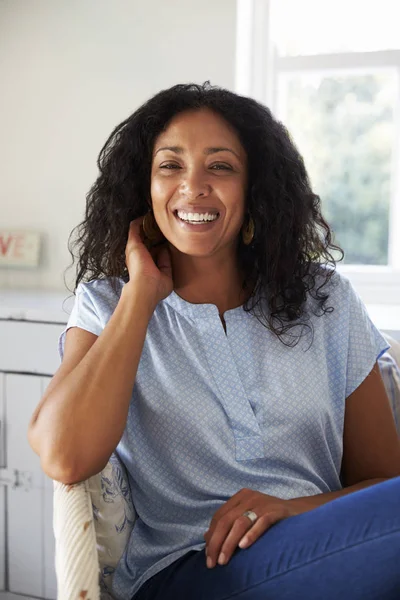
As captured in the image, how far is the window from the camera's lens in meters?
2.18

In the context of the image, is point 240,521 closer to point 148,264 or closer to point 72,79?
point 148,264

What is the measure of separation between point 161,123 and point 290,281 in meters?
0.39

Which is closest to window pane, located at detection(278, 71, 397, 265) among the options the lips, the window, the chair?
the window

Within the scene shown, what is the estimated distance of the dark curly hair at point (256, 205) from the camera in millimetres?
1382

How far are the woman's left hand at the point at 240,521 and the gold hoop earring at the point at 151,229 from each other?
21.3 inches

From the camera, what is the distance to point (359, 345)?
136 centimetres

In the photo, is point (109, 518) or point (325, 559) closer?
point (325, 559)

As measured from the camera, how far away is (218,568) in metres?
1.10

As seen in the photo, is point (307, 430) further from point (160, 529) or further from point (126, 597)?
point (126, 597)

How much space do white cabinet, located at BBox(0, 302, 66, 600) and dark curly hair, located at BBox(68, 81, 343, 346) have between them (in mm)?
393

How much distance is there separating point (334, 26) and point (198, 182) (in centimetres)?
116

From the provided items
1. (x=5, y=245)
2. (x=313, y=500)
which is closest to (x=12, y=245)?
(x=5, y=245)

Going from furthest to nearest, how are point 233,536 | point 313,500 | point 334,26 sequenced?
point 334,26 < point 313,500 < point 233,536

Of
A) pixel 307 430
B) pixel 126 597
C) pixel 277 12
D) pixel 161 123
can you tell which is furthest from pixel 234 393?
pixel 277 12
